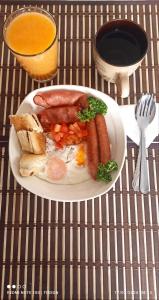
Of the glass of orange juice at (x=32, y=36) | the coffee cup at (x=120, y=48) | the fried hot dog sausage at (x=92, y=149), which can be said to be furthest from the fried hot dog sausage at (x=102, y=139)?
the glass of orange juice at (x=32, y=36)

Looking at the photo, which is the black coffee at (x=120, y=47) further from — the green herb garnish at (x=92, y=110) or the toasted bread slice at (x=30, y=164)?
the toasted bread slice at (x=30, y=164)

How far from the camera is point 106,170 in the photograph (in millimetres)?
908

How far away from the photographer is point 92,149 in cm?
95

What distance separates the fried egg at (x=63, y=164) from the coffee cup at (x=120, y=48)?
0.21 metres

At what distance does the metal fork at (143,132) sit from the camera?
0.98 m

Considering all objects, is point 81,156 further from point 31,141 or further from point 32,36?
point 32,36

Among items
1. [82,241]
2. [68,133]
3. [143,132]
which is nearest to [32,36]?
[68,133]

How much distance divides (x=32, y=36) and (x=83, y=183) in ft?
1.39

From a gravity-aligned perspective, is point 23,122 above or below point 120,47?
below

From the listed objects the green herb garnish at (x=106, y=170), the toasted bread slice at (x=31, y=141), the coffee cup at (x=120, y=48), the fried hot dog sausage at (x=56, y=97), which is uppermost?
the coffee cup at (x=120, y=48)

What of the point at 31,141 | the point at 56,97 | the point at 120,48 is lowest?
the point at 31,141

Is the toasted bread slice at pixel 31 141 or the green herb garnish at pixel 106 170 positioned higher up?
the toasted bread slice at pixel 31 141

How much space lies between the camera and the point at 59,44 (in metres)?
1.11

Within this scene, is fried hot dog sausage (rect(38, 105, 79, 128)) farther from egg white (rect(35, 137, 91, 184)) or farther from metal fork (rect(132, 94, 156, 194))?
metal fork (rect(132, 94, 156, 194))
